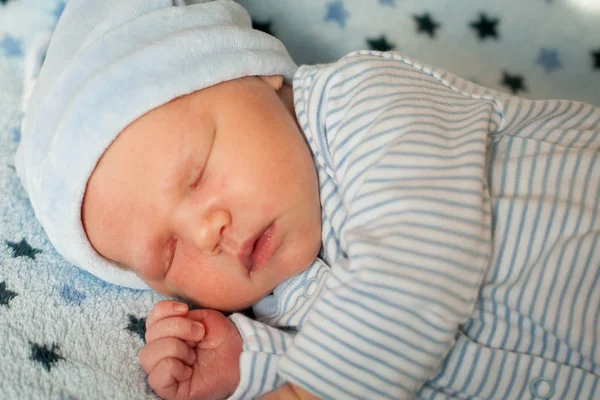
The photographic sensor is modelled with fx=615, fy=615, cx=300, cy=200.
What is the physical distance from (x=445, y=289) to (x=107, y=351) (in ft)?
1.67

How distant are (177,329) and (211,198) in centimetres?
21

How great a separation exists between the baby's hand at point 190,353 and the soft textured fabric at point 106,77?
0.15 metres

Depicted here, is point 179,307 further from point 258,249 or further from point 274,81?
Result: point 274,81

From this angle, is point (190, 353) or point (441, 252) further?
point (190, 353)

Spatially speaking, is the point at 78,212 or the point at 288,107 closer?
the point at 78,212

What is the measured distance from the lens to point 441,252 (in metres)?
0.79

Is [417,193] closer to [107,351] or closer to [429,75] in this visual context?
[429,75]

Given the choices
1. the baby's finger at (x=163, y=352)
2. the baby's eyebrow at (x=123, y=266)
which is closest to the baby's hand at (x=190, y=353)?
the baby's finger at (x=163, y=352)

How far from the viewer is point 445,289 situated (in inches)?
30.9

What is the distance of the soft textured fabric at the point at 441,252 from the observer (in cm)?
78

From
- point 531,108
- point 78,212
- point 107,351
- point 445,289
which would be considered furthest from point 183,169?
point 531,108

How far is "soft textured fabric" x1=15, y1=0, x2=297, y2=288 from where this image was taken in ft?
3.01

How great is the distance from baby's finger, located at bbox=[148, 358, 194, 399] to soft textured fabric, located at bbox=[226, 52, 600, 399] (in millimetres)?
91

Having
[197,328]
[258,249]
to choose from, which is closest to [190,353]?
[197,328]
